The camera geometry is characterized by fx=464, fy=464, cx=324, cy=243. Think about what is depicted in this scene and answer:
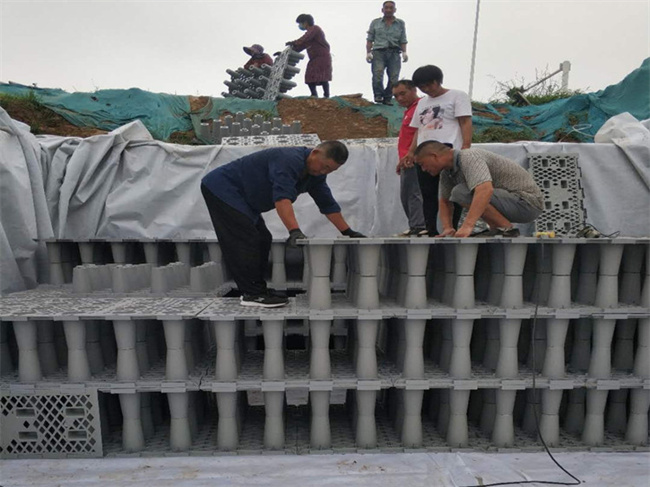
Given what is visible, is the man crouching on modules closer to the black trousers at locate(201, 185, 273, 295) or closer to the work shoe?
the work shoe

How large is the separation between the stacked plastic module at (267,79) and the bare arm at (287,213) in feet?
29.9

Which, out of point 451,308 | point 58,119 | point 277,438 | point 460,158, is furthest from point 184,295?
point 58,119

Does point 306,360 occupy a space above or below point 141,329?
below

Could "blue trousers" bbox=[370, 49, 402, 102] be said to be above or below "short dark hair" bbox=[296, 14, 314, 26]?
below

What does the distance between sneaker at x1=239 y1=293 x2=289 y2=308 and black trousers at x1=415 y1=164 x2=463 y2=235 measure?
1.60m

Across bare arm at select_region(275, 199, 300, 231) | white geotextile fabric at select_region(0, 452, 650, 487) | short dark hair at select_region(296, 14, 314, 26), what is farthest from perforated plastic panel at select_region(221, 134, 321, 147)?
short dark hair at select_region(296, 14, 314, 26)

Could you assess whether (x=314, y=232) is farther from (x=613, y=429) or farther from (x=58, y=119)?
(x=58, y=119)

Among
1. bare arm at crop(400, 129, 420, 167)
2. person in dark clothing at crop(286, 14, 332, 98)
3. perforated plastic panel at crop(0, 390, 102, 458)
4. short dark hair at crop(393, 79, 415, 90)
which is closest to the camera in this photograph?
perforated plastic panel at crop(0, 390, 102, 458)

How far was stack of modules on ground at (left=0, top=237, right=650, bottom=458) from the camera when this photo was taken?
2.82m

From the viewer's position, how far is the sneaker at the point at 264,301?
2980 millimetres

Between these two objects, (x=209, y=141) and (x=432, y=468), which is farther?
(x=209, y=141)

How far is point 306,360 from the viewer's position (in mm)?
3334

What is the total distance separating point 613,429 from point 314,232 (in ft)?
10.4

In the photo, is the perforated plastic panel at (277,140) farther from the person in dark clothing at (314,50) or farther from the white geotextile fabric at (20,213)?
the person in dark clothing at (314,50)
